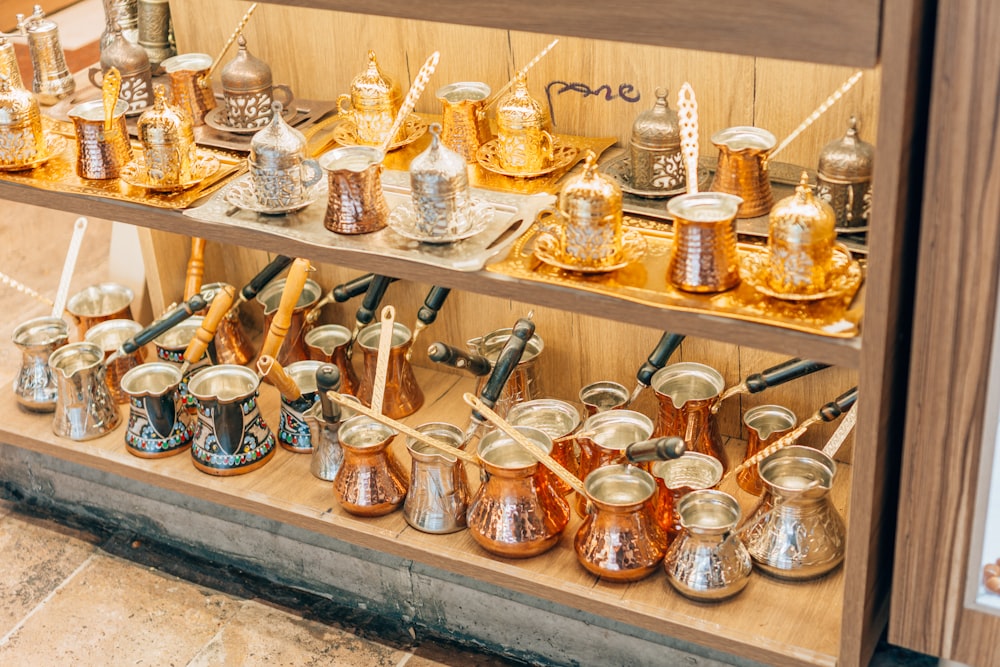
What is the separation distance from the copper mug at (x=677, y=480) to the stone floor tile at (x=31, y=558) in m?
1.11

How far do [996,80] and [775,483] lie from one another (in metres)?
0.78

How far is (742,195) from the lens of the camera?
5.57 ft

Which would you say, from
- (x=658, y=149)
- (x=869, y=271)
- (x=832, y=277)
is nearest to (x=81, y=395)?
(x=658, y=149)

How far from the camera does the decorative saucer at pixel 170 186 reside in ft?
6.29

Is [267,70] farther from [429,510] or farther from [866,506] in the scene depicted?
[866,506]

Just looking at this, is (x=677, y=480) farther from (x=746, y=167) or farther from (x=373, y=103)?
(x=373, y=103)

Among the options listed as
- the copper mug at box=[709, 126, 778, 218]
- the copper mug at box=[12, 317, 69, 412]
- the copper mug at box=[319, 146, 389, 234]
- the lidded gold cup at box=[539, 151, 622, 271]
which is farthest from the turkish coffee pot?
A: the copper mug at box=[709, 126, 778, 218]

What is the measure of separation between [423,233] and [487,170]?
9.3 inches

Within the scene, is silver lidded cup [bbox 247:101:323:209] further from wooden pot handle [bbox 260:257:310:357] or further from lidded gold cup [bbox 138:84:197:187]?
wooden pot handle [bbox 260:257:310:357]

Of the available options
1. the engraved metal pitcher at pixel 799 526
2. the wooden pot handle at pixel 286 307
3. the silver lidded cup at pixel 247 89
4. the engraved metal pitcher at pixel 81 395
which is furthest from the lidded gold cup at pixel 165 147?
the engraved metal pitcher at pixel 799 526

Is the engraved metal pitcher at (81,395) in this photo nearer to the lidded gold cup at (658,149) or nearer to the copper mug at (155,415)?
the copper mug at (155,415)

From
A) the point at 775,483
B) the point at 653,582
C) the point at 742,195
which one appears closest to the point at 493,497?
the point at 653,582

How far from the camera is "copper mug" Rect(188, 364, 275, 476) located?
6.91 ft

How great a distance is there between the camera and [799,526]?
5.84 ft
